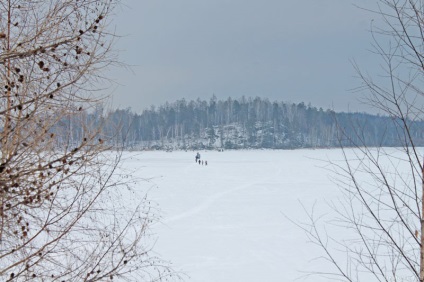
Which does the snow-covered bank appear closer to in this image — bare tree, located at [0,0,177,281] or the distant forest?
bare tree, located at [0,0,177,281]

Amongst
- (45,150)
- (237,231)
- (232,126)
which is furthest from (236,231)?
(232,126)

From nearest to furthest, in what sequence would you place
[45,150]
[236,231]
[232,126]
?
[45,150] → [236,231] → [232,126]

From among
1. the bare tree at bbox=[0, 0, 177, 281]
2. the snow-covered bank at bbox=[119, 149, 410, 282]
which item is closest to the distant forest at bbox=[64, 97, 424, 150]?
the snow-covered bank at bbox=[119, 149, 410, 282]

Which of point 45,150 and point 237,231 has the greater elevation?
point 45,150

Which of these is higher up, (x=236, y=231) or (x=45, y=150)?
(x=45, y=150)

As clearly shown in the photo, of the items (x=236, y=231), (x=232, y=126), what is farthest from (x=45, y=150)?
(x=232, y=126)

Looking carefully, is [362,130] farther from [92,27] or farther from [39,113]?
[39,113]

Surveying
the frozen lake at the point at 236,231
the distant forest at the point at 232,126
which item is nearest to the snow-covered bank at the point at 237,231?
the frozen lake at the point at 236,231

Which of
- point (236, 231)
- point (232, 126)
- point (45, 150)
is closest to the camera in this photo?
point (45, 150)

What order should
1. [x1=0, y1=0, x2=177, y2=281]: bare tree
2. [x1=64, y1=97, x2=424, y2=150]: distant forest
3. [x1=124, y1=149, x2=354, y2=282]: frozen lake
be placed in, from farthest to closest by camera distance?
[x1=64, y1=97, x2=424, y2=150]: distant forest → [x1=124, y1=149, x2=354, y2=282]: frozen lake → [x1=0, y1=0, x2=177, y2=281]: bare tree

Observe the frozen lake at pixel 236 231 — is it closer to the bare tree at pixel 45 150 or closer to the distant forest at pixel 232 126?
the bare tree at pixel 45 150

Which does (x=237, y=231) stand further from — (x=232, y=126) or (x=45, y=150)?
(x=232, y=126)

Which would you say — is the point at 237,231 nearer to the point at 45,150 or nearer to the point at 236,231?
the point at 236,231

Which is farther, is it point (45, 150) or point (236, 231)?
point (236, 231)
